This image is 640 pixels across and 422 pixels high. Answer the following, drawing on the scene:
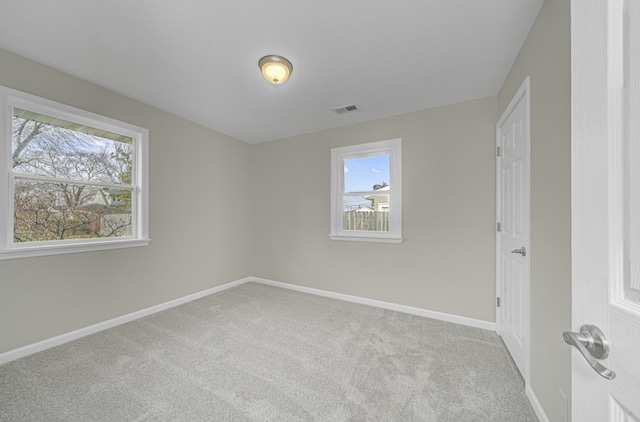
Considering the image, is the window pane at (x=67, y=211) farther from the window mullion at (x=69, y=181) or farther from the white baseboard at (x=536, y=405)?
the white baseboard at (x=536, y=405)

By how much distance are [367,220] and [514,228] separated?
1.71 meters

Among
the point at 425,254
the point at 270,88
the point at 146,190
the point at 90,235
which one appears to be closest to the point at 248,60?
→ the point at 270,88

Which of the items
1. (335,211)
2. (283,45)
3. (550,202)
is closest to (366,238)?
(335,211)

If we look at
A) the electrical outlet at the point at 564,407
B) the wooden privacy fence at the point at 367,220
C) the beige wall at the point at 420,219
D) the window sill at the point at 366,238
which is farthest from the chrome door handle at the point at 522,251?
the wooden privacy fence at the point at 367,220

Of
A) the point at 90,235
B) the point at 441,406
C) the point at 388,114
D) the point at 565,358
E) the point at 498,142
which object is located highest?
the point at 388,114

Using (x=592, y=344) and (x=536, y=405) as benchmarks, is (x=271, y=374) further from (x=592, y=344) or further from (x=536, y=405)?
(x=592, y=344)

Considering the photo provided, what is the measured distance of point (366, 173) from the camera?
136 inches

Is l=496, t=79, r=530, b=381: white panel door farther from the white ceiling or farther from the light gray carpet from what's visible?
the white ceiling

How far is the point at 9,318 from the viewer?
2002 millimetres

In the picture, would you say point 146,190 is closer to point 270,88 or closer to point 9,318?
point 9,318

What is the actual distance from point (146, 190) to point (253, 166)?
184 cm

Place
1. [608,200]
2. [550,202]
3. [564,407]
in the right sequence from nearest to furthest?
[608,200] < [564,407] < [550,202]

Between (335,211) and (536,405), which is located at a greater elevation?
(335,211)

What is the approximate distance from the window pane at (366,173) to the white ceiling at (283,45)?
30.8 inches
